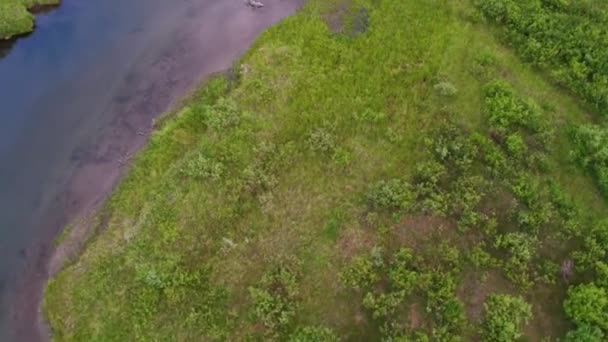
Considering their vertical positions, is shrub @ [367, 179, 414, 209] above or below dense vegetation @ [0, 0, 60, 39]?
below

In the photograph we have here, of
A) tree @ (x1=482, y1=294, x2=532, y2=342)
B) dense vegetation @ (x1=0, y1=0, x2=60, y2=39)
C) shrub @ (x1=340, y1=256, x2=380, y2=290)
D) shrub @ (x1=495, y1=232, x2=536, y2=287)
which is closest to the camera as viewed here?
tree @ (x1=482, y1=294, x2=532, y2=342)

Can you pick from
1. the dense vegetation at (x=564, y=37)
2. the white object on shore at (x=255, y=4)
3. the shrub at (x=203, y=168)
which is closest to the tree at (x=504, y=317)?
the dense vegetation at (x=564, y=37)

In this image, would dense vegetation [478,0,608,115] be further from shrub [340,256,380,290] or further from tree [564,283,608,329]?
shrub [340,256,380,290]

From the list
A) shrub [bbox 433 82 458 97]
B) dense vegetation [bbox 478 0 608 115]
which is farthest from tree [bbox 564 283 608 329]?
shrub [bbox 433 82 458 97]

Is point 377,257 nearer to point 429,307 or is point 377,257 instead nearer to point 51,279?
point 429,307

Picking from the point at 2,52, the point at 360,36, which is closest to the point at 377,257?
the point at 360,36
